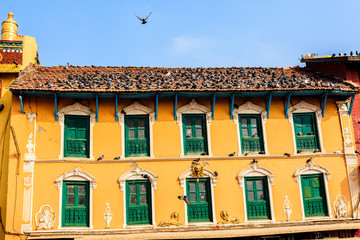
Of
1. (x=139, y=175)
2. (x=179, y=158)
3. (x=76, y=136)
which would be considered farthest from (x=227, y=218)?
(x=76, y=136)

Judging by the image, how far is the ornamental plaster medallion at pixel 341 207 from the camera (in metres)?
15.9

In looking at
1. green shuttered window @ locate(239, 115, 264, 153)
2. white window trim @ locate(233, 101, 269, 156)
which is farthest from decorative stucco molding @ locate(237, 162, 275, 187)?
white window trim @ locate(233, 101, 269, 156)

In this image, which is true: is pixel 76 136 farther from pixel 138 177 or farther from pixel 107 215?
pixel 107 215

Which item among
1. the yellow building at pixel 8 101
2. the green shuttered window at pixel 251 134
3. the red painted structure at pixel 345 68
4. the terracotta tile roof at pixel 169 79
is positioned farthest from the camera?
the red painted structure at pixel 345 68

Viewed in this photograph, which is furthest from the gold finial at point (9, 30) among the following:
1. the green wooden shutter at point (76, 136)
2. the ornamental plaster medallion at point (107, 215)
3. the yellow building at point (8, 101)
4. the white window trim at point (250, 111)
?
the white window trim at point (250, 111)

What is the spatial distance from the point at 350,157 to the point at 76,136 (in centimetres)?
1122

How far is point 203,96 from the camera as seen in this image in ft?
53.8

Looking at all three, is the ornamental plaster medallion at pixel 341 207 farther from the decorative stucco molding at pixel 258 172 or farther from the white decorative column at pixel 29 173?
the white decorative column at pixel 29 173

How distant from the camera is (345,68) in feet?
58.6

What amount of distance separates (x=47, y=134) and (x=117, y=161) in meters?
2.90

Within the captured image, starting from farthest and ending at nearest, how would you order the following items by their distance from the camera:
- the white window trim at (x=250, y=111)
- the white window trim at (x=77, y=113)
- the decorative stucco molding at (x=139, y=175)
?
the white window trim at (x=250, y=111)
the white window trim at (x=77, y=113)
the decorative stucco molding at (x=139, y=175)

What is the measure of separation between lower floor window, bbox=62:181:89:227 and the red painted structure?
1137cm

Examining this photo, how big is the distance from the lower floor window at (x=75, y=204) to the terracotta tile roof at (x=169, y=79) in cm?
366

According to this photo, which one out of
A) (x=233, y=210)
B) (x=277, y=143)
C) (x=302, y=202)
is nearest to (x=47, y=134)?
(x=233, y=210)
